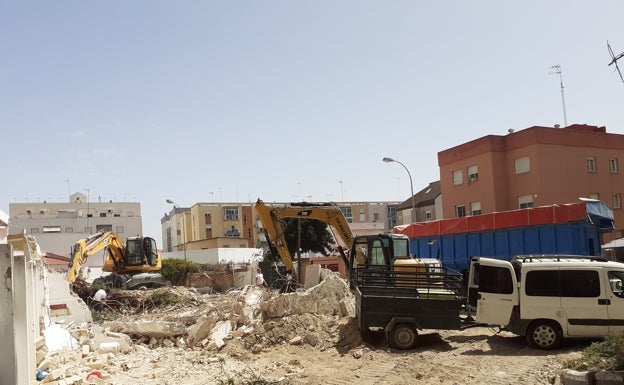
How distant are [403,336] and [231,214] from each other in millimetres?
77762

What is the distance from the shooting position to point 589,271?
12008 mm

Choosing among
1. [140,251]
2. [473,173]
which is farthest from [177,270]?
[473,173]

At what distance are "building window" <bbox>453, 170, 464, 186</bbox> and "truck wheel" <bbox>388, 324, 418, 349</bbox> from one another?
102ft

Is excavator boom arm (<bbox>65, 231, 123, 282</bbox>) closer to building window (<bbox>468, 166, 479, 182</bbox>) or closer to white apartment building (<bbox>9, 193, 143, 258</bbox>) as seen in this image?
building window (<bbox>468, 166, 479, 182</bbox>)

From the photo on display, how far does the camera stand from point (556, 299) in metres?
12.0

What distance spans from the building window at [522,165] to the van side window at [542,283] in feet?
91.6

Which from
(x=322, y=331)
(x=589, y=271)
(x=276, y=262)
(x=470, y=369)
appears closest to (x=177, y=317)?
(x=276, y=262)

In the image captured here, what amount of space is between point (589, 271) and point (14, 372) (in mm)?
10490

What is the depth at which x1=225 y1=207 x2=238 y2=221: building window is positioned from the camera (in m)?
89.4

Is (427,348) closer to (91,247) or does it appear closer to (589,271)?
(589,271)

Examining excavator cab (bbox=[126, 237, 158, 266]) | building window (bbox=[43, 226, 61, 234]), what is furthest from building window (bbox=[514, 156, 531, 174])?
building window (bbox=[43, 226, 61, 234])

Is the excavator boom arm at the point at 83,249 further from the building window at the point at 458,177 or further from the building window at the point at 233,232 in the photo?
the building window at the point at 233,232

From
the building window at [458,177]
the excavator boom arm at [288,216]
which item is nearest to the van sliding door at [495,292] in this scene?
the excavator boom arm at [288,216]

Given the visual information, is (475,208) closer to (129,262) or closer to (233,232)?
(129,262)
